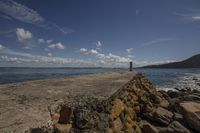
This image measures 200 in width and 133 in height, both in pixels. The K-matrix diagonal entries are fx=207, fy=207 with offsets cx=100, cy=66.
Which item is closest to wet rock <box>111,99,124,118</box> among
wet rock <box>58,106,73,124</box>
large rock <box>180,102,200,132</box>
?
wet rock <box>58,106,73,124</box>

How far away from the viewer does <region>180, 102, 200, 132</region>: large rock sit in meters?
4.71

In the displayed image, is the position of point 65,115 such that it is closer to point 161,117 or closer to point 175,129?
point 175,129

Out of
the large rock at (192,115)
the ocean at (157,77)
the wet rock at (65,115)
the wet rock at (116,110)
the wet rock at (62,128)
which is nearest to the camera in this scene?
the wet rock at (62,128)

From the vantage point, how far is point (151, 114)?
17.1 feet

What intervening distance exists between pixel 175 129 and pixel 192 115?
0.65 meters


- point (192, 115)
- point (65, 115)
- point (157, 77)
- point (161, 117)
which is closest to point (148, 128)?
point (161, 117)

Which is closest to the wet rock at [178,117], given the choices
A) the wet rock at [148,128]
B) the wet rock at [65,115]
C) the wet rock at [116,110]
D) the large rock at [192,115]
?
the large rock at [192,115]

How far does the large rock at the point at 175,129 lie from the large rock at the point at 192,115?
1.01 ft

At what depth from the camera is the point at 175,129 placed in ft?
15.0

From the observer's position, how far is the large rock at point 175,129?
14.8ft

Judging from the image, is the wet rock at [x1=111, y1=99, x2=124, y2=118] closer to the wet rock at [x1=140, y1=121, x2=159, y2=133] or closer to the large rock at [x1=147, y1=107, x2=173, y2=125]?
the wet rock at [x1=140, y1=121, x2=159, y2=133]

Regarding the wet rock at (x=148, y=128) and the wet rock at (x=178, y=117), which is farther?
the wet rock at (x=178, y=117)

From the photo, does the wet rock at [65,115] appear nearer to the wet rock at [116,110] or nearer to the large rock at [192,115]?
the wet rock at [116,110]

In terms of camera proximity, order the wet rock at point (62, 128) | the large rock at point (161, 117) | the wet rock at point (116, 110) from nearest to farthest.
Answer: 1. the wet rock at point (62, 128)
2. the wet rock at point (116, 110)
3. the large rock at point (161, 117)
